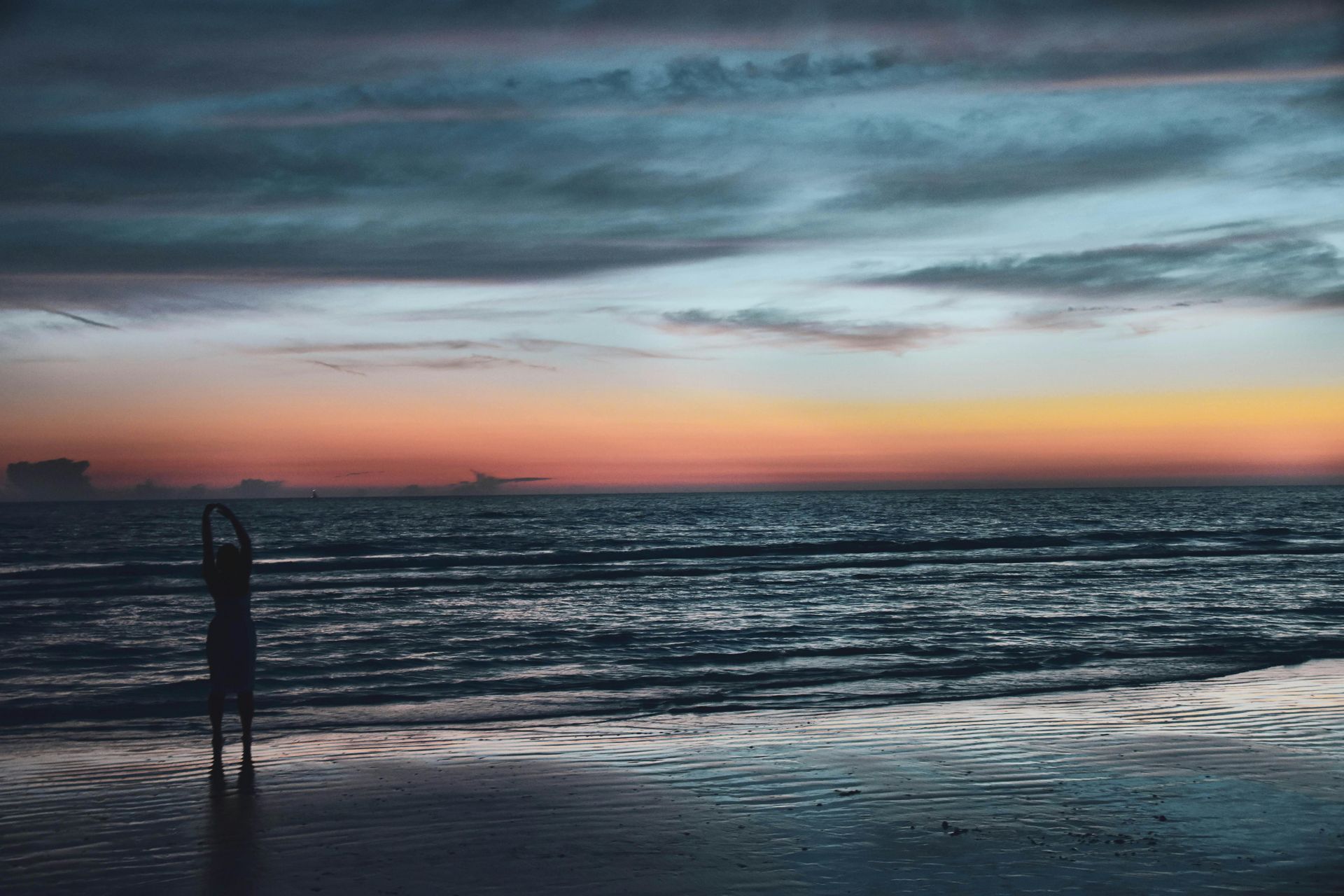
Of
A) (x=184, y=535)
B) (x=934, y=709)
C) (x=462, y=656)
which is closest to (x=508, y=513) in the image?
(x=184, y=535)

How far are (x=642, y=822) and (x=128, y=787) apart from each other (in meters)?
4.21

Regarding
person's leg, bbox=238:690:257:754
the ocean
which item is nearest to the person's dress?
person's leg, bbox=238:690:257:754

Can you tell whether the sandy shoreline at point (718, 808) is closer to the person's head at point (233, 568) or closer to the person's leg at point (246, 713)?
the person's leg at point (246, 713)

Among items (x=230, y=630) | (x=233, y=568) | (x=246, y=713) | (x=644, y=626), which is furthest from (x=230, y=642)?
(x=644, y=626)

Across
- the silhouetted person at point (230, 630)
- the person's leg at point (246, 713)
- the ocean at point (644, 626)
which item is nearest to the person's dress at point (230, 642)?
the silhouetted person at point (230, 630)

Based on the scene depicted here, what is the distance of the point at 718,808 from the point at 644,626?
11.2 metres

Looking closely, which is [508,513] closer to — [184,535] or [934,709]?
[184,535]

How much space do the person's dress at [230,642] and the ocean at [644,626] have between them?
2.52 metres

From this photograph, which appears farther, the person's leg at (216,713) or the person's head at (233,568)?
the person's leg at (216,713)

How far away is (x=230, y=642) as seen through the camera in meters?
7.71

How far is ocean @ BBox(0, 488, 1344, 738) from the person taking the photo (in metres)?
11.6

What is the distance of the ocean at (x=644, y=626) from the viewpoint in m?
11.6

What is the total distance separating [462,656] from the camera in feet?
47.8

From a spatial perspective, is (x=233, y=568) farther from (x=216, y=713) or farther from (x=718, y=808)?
(x=718, y=808)
